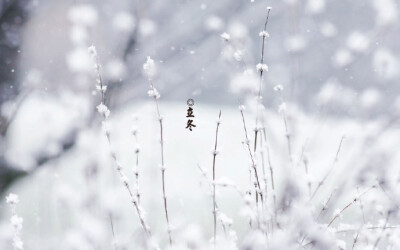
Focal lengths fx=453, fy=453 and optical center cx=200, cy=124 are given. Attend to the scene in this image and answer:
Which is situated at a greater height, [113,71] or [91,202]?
[113,71]

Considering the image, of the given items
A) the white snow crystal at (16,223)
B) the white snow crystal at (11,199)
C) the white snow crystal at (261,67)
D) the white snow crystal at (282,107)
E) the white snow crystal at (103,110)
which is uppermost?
the white snow crystal at (261,67)

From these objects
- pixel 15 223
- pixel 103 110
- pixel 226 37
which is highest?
pixel 226 37

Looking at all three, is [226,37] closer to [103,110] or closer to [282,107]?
[282,107]

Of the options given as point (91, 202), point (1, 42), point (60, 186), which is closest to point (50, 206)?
point (60, 186)

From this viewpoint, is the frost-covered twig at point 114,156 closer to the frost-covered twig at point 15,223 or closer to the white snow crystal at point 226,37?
the frost-covered twig at point 15,223

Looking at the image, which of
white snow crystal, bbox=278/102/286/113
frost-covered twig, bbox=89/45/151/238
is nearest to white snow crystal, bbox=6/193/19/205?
frost-covered twig, bbox=89/45/151/238

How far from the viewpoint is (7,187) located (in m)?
3.14

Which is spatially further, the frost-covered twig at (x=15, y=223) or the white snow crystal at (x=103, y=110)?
the white snow crystal at (x=103, y=110)

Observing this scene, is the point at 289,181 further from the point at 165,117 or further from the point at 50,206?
the point at 50,206

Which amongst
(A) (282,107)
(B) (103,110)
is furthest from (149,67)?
(A) (282,107)

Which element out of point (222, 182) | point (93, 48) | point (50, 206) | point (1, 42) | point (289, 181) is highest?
point (1, 42)

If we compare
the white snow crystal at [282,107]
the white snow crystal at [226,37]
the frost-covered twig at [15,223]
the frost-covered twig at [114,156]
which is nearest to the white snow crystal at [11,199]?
the frost-covered twig at [15,223]

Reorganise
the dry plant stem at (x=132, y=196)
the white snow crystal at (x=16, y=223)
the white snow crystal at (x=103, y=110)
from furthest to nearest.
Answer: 1. the white snow crystal at (x=103, y=110)
2. the white snow crystal at (x=16, y=223)
3. the dry plant stem at (x=132, y=196)

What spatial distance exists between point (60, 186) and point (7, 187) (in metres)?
1.89
